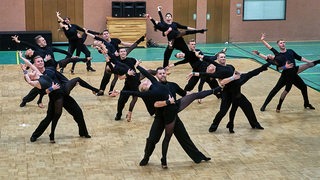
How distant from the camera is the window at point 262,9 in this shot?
92.2 feet

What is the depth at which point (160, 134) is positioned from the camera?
11.6m

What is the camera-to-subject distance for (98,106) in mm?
16516

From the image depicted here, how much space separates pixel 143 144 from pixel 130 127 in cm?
141

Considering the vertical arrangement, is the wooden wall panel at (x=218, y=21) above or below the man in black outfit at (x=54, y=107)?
above

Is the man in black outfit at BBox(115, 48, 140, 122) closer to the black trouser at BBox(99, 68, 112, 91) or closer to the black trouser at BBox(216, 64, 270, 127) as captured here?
the black trouser at BBox(216, 64, 270, 127)

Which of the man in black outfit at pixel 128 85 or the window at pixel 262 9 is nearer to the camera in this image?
the man in black outfit at pixel 128 85

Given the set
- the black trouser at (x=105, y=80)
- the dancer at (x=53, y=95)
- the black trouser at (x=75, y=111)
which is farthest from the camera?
the black trouser at (x=105, y=80)

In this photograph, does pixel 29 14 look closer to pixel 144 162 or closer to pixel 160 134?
pixel 144 162

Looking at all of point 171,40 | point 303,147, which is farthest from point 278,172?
point 171,40

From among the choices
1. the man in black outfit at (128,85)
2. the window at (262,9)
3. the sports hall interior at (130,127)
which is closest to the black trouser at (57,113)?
the sports hall interior at (130,127)

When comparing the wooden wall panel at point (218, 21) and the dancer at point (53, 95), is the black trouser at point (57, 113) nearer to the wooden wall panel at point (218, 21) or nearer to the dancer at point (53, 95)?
the dancer at point (53, 95)

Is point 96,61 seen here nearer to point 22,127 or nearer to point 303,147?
point 22,127

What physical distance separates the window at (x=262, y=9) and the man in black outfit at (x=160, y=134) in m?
16.9

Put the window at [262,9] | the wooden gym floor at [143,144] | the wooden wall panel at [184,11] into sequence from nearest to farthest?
the wooden gym floor at [143,144]
the wooden wall panel at [184,11]
the window at [262,9]
